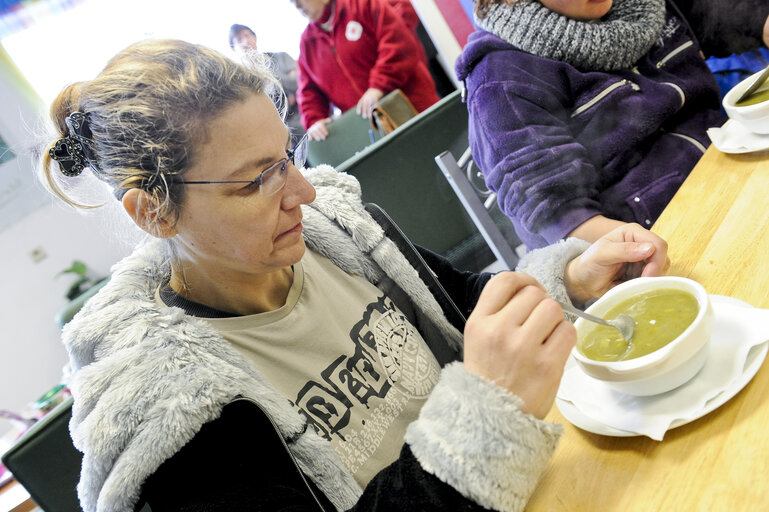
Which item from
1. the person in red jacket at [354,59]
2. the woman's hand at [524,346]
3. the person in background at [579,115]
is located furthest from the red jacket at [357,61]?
the woman's hand at [524,346]

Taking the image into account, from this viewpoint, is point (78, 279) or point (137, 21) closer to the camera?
point (137, 21)

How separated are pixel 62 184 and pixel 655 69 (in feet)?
3.90

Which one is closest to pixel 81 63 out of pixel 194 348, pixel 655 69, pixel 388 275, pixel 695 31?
pixel 194 348

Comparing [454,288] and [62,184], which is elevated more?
[62,184]

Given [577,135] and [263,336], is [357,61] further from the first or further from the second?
[263,336]

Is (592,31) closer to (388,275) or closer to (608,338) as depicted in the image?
(388,275)

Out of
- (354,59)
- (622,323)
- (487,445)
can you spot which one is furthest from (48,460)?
(354,59)

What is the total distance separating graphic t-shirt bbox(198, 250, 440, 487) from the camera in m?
0.91

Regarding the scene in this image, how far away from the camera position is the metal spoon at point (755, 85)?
0.98 meters

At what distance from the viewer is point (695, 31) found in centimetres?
159

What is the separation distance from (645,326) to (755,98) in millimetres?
573

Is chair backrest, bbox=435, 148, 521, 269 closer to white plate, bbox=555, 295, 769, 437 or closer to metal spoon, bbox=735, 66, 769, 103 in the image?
metal spoon, bbox=735, 66, 769, 103

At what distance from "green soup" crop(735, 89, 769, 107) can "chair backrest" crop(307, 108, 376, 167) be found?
205 cm

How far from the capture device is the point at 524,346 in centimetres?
61
